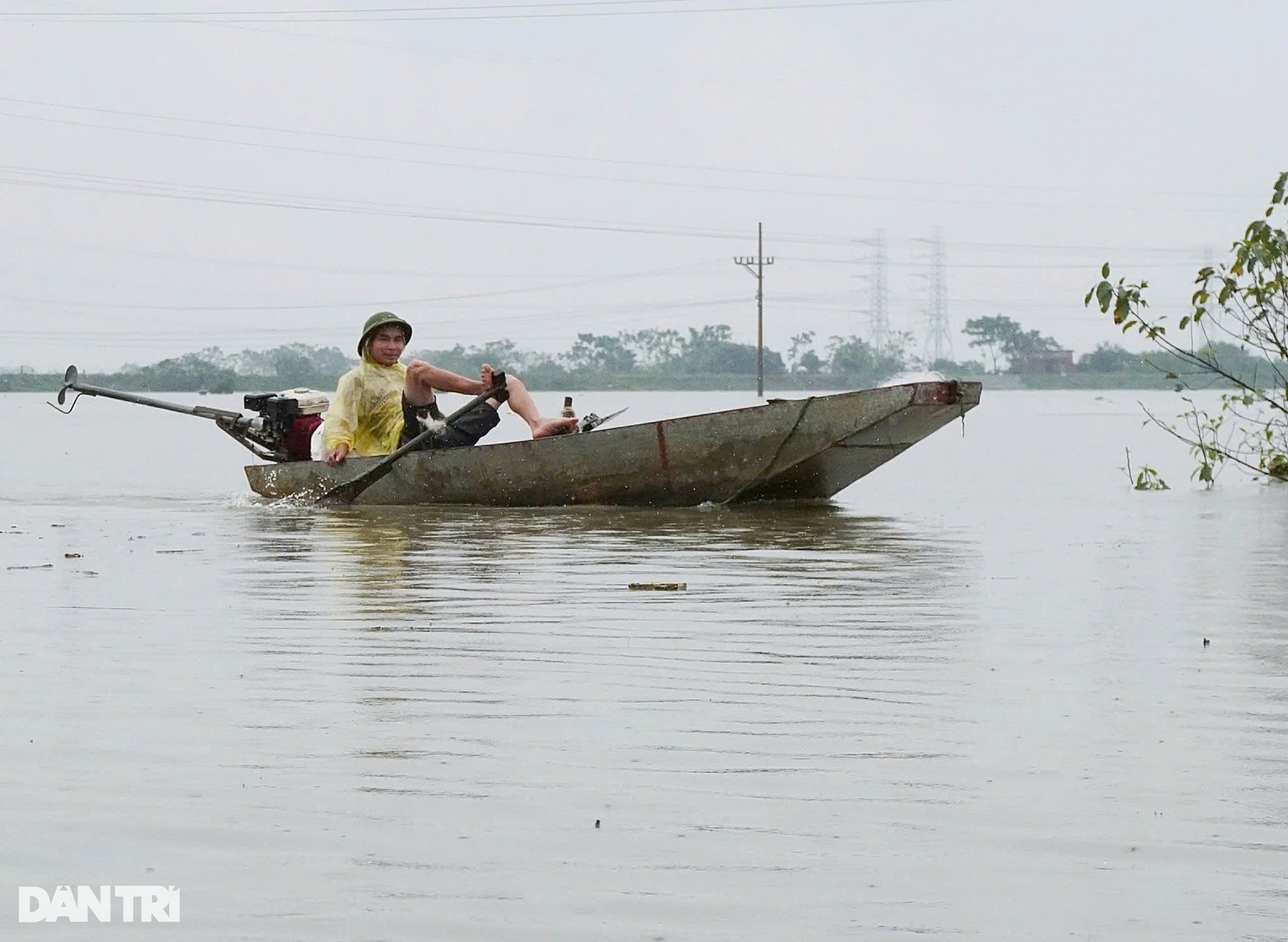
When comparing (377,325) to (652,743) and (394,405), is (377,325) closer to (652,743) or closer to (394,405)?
(394,405)

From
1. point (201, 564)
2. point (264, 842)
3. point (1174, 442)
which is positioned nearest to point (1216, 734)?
point (264, 842)

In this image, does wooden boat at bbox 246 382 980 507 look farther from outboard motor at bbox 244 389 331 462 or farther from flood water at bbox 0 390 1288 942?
flood water at bbox 0 390 1288 942

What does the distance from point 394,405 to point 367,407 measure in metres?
0.21

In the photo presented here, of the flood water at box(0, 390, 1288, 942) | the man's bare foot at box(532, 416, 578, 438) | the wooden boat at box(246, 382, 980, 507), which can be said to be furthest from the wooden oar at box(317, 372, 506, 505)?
the flood water at box(0, 390, 1288, 942)

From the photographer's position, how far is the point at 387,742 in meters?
5.12

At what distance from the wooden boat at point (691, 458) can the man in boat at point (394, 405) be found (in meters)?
0.23

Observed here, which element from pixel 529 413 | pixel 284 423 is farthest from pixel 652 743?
pixel 284 423

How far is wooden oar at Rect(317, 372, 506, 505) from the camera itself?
45.8 ft

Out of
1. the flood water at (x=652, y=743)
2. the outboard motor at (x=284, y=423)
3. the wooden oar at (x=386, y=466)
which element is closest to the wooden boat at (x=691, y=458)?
the wooden oar at (x=386, y=466)

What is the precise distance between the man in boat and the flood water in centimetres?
336

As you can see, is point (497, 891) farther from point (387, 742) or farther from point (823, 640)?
point (823, 640)

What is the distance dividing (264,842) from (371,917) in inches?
24.1

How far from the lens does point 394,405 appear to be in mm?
15000

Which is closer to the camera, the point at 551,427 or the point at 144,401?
the point at 551,427
